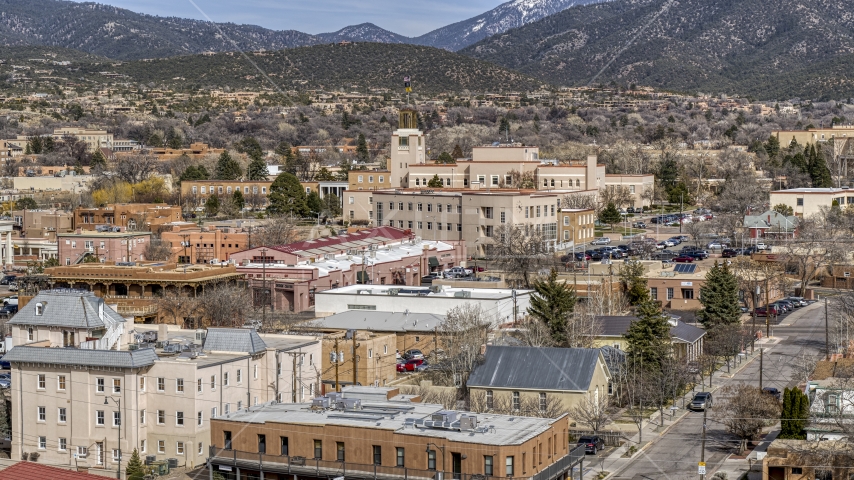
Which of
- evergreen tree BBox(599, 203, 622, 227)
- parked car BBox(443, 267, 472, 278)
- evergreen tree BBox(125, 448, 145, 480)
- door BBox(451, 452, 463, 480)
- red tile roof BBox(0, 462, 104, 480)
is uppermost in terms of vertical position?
evergreen tree BBox(599, 203, 622, 227)

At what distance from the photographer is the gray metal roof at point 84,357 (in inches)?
1588

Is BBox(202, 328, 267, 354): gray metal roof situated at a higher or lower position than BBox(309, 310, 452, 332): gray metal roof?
higher

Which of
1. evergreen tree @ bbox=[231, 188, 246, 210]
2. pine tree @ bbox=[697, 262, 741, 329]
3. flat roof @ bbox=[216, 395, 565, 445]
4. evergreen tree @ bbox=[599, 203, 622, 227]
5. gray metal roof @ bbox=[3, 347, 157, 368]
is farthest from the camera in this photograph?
evergreen tree @ bbox=[231, 188, 246, 210]

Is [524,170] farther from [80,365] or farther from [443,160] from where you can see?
[80,365]

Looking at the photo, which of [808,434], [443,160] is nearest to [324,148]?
[443,160]

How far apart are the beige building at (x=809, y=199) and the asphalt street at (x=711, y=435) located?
34568 millimetres

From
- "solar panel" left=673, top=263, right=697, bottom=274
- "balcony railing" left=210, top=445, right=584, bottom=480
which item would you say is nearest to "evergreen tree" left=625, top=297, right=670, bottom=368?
"balcony railing" left=210, top=445, right=584, bottom=480

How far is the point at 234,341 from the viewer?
141 ft

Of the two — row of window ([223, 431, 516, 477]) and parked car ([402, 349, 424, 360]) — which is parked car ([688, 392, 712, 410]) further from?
row of window ([223, 431, 516, 477])

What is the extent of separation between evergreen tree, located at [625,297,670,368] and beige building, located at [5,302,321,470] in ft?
43.3

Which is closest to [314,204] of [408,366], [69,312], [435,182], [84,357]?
[435,182]

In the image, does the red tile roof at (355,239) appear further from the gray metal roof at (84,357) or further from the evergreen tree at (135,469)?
the evergreen tree at (135,469)

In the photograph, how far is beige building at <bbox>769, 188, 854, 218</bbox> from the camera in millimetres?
92438

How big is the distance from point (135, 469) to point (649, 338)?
59.5 ft
